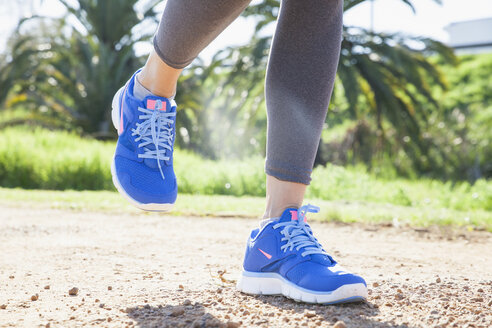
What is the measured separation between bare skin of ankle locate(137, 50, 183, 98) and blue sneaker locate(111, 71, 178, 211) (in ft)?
0.08

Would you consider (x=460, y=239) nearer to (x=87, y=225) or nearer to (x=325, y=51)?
(x=325, y=51)

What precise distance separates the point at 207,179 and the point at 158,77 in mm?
3997

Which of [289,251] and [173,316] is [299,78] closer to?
[289,251]

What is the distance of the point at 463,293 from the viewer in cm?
130

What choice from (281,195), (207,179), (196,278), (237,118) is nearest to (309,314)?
(281,195)

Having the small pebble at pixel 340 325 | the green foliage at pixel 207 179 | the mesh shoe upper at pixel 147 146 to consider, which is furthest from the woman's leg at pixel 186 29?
the green foliage at pixel 207 179

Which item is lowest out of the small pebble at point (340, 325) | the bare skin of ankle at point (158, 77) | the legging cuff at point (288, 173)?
the small pebble at point (340, 325)

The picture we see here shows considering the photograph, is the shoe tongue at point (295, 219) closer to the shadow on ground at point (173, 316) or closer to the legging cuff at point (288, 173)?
the legging cuff at point (288, 173)

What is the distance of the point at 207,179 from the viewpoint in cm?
525

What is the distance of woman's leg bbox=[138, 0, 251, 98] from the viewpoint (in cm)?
110

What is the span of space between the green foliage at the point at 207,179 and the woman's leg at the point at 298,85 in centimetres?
355

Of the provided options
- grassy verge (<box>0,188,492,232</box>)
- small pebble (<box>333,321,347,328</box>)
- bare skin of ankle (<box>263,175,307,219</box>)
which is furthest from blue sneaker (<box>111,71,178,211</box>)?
grassy verge (<box>0,188,492,232</box>)

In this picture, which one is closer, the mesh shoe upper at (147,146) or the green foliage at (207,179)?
the mesh shoe upper at (147,146)

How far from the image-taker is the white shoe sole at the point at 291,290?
1163 millimetres
